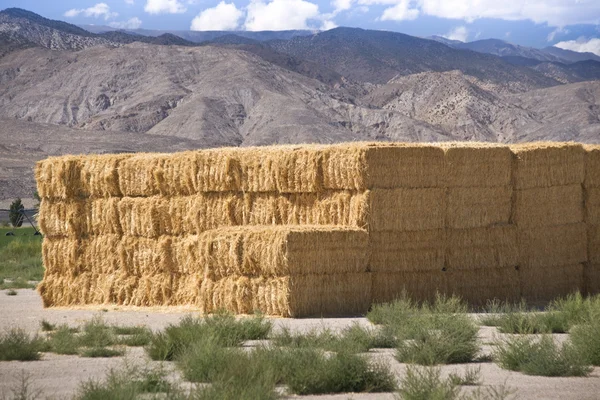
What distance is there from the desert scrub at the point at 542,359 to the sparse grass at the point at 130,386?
3906mm

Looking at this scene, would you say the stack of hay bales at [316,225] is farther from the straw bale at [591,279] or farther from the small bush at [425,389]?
the small bush at [425,389]

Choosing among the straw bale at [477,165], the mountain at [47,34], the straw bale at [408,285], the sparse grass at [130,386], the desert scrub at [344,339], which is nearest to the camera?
the sparse grass at [130,386]

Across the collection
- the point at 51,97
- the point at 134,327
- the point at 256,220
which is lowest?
the point at 134,327

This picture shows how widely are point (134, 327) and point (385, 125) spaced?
299 ft

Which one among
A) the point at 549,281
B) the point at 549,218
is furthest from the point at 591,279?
the point at 549,218

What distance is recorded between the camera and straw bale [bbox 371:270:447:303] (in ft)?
62.7

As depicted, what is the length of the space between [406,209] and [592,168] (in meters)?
4.43

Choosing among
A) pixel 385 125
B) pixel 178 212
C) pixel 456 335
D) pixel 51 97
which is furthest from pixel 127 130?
pixel 456 335

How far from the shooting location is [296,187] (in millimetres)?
19828

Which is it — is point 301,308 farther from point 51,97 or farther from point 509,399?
point 51,97

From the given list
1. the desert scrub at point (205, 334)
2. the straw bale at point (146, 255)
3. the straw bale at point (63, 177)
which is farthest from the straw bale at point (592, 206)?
the straw bale at point (63, 177)

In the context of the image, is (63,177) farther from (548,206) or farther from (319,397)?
(319,397)

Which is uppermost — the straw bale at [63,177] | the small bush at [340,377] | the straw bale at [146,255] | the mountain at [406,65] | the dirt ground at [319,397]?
the mountain at [406,65]

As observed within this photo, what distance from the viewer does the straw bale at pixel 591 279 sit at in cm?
2148
